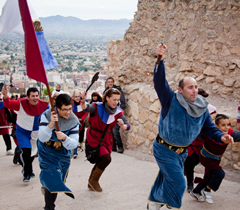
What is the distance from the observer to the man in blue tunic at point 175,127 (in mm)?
3037

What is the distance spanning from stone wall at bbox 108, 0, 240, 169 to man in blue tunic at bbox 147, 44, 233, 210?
2006 mm

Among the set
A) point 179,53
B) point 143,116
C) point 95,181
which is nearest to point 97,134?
point 95,181

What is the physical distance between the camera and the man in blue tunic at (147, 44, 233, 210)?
3.04 metres

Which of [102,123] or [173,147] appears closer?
[173,147]

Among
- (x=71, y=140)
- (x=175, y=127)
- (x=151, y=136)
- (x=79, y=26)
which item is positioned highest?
(x=79, y=26)

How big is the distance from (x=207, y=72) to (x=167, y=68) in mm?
1011

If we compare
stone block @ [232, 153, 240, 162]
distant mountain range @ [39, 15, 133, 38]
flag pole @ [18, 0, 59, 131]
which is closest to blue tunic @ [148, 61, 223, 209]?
flag pole @ [18, 0, 59, 131]

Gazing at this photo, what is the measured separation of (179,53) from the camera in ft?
20.4

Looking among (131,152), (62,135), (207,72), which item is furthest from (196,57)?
(62,135)

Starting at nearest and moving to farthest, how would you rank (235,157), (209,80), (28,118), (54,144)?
1. (54,144)
2. (235,157)
3. (28,118)
4. (209,80)

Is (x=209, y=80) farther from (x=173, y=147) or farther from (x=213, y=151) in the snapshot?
(x=173, y=147)

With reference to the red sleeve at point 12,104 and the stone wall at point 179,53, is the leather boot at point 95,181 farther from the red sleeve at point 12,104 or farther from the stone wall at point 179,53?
the stone wall at point 179,53

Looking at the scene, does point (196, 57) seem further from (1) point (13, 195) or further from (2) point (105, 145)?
(1) point (13, 195)

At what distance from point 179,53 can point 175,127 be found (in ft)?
11.7
